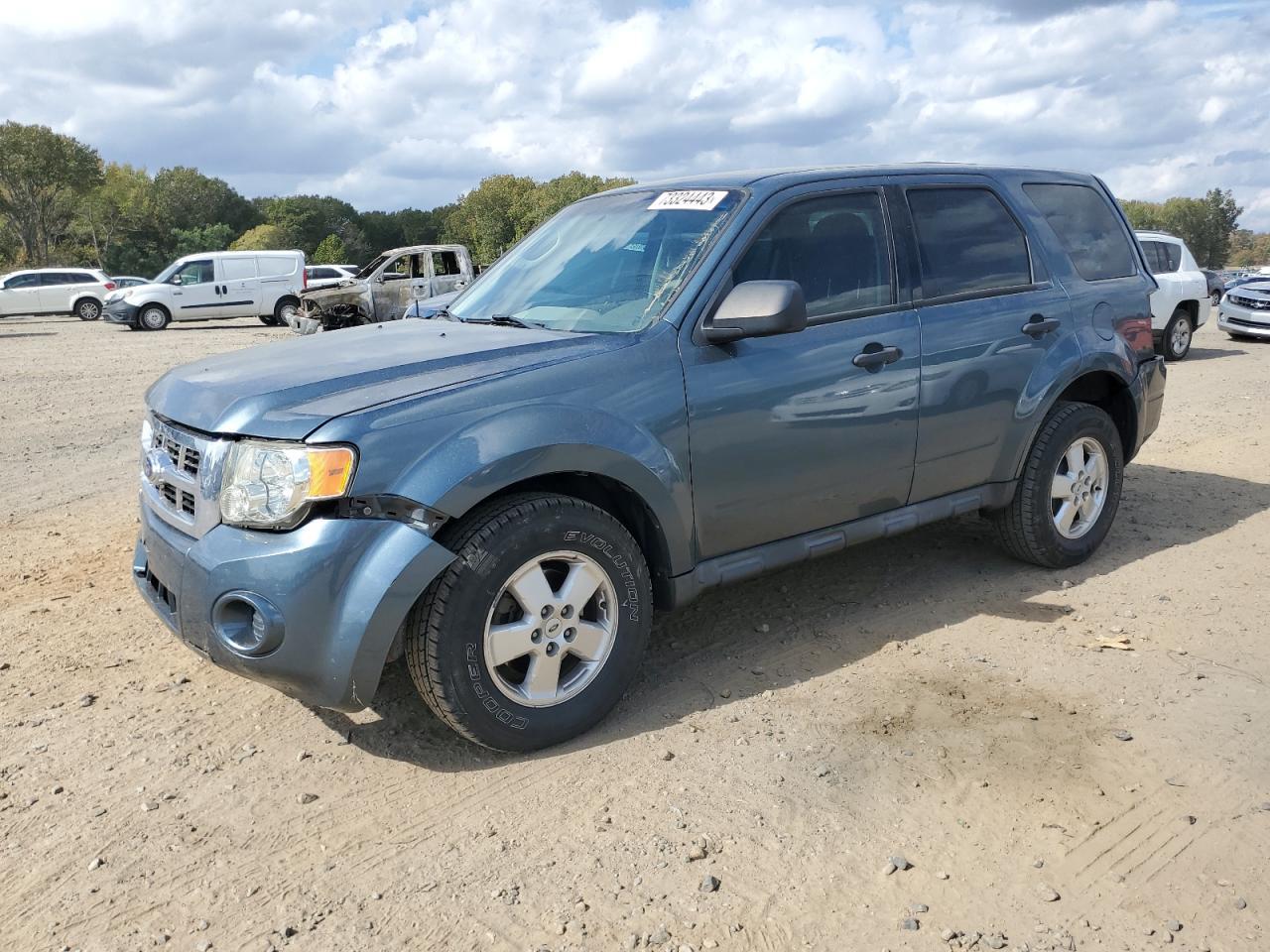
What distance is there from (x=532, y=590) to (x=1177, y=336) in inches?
591

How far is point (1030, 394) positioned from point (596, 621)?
8.00ft

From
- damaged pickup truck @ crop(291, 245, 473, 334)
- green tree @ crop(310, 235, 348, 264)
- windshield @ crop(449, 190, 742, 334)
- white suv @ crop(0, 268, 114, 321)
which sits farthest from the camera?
green tree @ crop(310, 235, 348, 264)

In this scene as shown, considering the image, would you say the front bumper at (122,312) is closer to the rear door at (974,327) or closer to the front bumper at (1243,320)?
the front bumper at (1243,320)

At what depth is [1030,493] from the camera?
4996 mm

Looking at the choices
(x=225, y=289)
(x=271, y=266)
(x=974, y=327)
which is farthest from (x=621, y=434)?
(x=225, y=289)

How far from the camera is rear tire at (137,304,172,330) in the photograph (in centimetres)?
2469

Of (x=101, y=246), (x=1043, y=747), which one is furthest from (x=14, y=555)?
(x=101, y=246)

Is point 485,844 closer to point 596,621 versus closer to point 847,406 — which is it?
point 596,621

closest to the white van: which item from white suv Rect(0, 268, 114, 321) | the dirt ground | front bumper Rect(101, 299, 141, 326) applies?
front bumper Rect(101, 299, 141, 326)

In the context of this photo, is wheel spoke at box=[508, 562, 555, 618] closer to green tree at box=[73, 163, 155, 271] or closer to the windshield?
the windshield

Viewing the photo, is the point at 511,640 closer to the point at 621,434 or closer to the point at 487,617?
the point at 487,617

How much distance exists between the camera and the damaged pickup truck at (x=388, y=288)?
20.2m

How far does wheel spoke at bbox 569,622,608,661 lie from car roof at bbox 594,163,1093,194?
1.81 m

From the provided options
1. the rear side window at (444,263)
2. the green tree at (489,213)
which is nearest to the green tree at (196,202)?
the green tree at (489,213)
